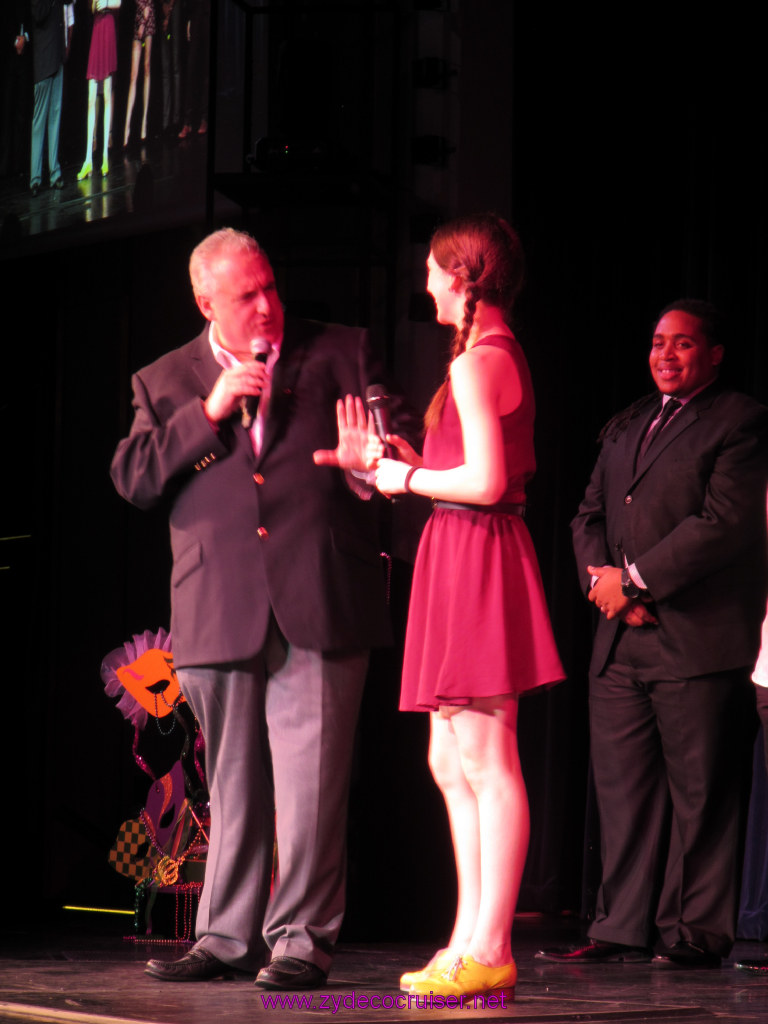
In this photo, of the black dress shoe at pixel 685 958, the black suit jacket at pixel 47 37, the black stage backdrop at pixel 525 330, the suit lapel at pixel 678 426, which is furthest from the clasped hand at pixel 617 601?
the black suit jacket at pixel 47 37

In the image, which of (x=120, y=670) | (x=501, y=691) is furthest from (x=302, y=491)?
(x=120, y=670)

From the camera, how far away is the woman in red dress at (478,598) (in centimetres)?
255

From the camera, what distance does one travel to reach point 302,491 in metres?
2.76

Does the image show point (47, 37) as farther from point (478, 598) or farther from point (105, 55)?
point (478, 598)

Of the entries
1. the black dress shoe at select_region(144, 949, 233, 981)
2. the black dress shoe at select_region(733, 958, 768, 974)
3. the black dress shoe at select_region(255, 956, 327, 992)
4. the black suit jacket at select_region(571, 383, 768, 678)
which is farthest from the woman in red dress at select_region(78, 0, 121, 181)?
the black dress shoe at select_region(733, 958, 768, 974)

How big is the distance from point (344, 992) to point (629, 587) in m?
1.33

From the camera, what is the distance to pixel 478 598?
2.62 m

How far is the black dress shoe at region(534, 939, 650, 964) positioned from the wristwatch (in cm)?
90

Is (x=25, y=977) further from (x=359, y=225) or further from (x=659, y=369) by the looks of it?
(x=359, y=225)

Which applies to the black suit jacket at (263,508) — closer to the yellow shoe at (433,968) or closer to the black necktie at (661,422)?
the yellow shoe at (433,968)

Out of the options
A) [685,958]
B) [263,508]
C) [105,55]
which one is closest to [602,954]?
[685,958]

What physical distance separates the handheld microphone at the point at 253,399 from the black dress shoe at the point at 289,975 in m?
1.09

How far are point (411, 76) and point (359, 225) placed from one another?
681mm

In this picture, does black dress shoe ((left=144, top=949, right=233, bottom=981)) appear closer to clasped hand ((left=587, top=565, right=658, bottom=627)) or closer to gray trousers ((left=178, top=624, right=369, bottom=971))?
gray trousers ((left=178, top=624, right=369, bottom=971))
